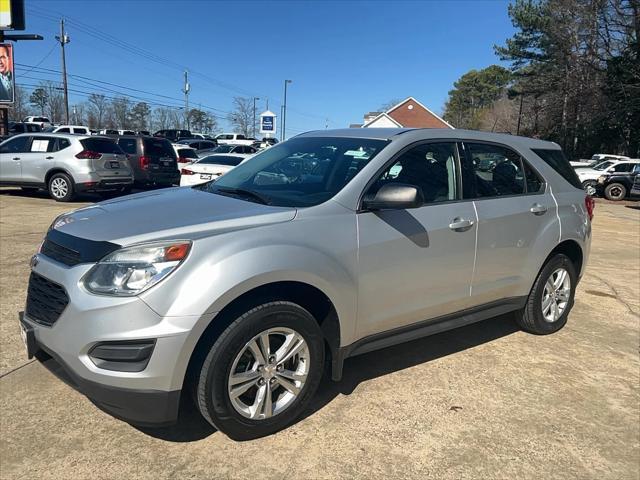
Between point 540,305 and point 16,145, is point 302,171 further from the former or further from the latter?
point 16,145

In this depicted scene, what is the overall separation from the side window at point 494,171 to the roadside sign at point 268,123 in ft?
114

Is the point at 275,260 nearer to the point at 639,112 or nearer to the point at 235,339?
the point at 235,339

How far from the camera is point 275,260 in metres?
2.69

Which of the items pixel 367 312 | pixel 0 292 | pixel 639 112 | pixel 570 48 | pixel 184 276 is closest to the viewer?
pixel 184 276

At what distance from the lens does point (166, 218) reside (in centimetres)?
286

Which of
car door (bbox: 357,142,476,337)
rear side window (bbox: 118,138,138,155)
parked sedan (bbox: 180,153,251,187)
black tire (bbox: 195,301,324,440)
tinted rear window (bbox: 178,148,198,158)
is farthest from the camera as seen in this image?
tinted rear window (bbox: 178,148,198,158)

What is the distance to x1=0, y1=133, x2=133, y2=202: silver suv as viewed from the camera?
12.3 metres

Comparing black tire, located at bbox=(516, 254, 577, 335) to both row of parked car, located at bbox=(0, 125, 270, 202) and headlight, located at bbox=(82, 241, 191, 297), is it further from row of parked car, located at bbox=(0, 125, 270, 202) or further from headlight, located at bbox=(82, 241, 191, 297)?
A: row of parked car, located at bbox=(0, 125, 270, 202)

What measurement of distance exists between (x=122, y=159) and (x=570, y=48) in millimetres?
35687

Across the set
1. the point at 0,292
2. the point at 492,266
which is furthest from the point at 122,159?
the point at 492,266

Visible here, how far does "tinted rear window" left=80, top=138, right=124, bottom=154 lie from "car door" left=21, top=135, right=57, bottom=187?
0.82m

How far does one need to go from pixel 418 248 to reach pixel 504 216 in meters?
Result: 1.01

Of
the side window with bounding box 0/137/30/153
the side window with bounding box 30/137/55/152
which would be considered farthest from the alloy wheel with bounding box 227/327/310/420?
the side window with bounding box 0/137/30/153

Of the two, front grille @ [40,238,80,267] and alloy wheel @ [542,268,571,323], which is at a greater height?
front grille @ [40,238,80,267]
